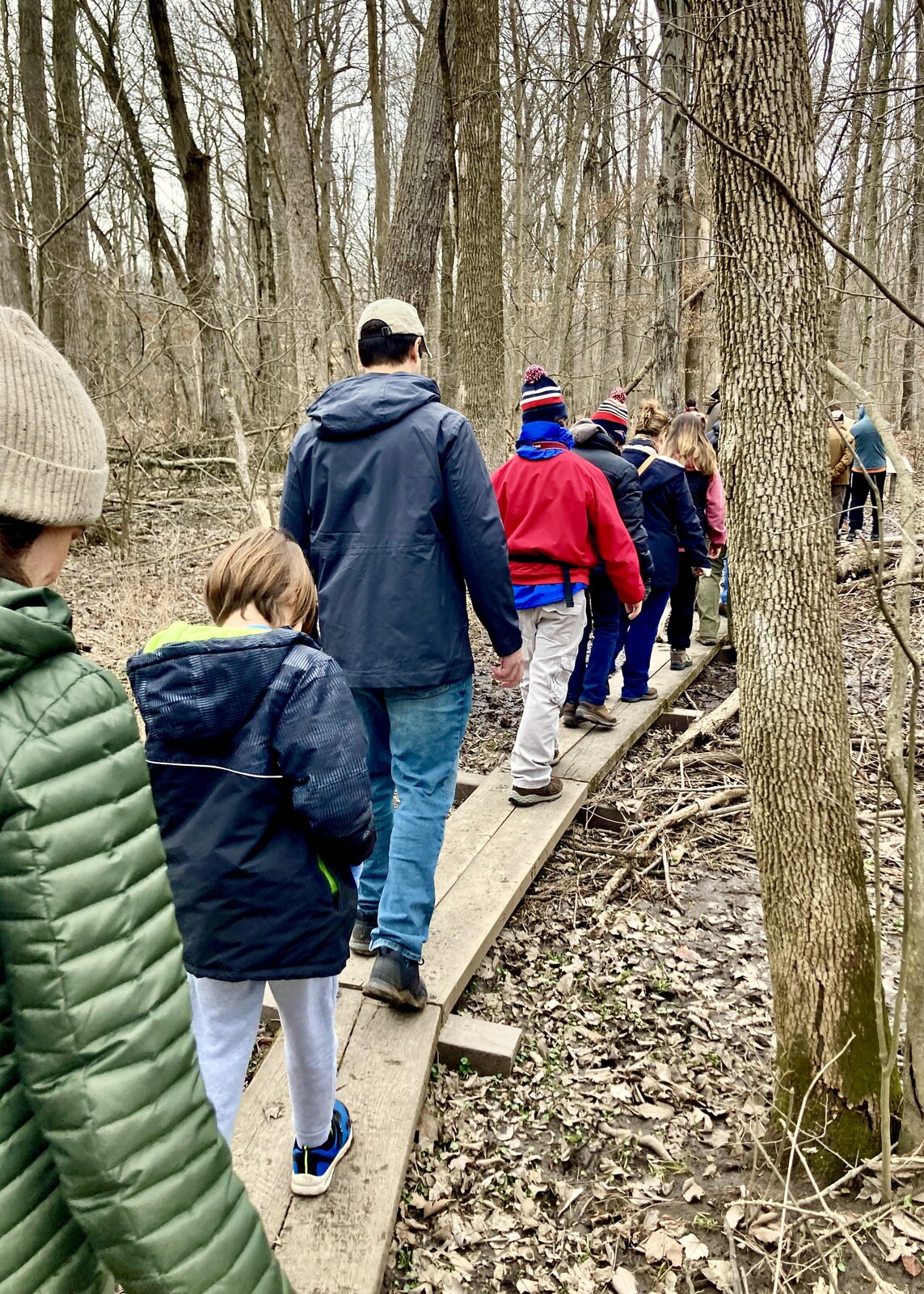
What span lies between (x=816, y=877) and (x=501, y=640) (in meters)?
1.36

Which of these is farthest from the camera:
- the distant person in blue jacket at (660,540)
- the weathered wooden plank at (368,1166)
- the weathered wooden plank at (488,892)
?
the distant person in blue jacket at (660,540)

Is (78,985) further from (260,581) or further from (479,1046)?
(479,1046)

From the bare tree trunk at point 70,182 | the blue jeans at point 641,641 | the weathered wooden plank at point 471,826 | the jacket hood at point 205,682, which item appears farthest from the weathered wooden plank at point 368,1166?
the bare tree trunk at point 70,182

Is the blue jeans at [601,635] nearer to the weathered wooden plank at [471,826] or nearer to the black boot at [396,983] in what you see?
the weathered wooden plank at [471,826]

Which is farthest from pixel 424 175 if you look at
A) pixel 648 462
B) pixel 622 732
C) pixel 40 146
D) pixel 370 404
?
pixel 40 146

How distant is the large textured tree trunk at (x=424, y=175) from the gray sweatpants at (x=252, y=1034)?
21.8 feet

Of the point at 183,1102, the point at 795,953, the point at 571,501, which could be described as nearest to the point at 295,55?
the point at 571,501

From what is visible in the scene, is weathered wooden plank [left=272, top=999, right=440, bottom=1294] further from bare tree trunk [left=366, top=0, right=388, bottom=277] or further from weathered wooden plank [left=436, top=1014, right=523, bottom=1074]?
bare tree trunk [left=366, top=0, right=388, bottom=277]

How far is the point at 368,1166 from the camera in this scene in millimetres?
2568

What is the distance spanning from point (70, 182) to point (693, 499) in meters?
8.77

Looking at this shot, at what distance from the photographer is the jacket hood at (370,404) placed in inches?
120

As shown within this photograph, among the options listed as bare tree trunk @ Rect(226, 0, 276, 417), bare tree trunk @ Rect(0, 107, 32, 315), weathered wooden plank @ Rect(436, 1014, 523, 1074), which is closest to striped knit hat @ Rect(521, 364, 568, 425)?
weathered wooden plank @ Rect(436, 1014, 523, 1074)

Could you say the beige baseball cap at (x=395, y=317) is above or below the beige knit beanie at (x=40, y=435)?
above

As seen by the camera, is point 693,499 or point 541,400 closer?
point 541,400
